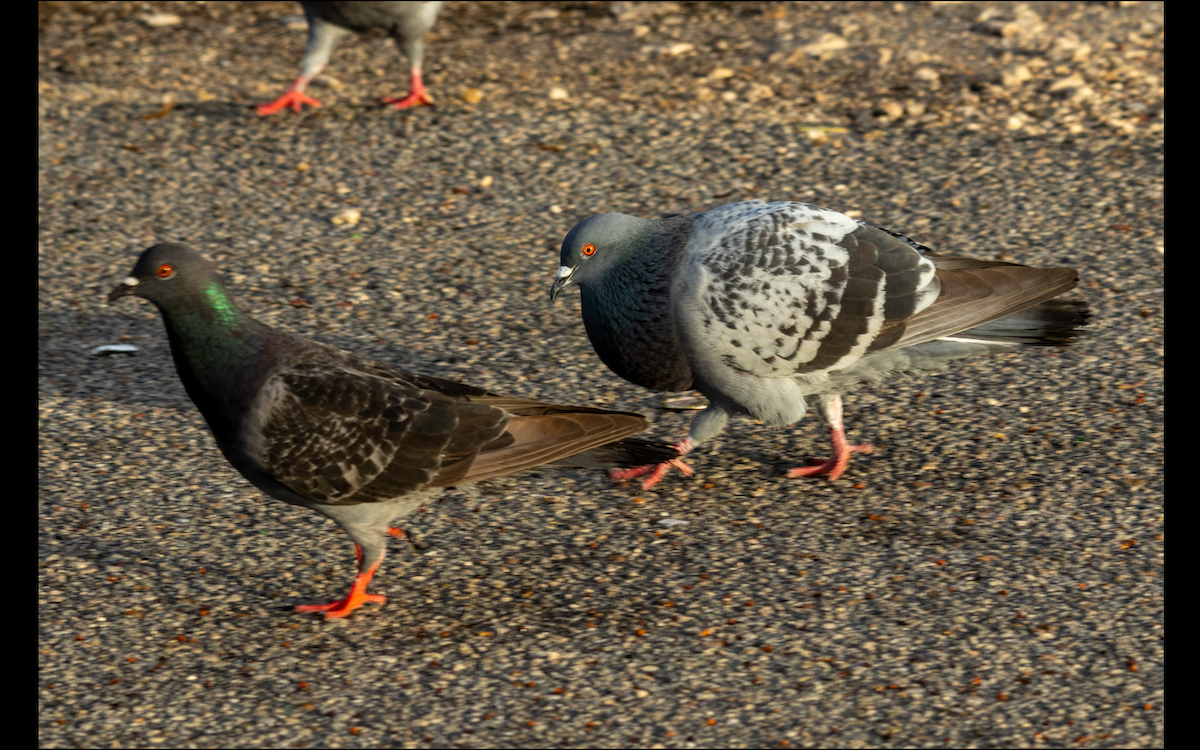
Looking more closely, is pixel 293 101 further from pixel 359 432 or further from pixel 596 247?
pixel 359 432

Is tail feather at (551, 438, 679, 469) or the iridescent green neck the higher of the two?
the iridescent green neck

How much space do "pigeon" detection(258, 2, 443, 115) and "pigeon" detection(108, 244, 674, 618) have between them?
5.10 m

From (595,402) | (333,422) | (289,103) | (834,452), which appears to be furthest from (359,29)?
(333,422)

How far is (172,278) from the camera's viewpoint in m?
4.79

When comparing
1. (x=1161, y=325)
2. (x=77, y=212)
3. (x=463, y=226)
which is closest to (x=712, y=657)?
(x=1161, y=325)

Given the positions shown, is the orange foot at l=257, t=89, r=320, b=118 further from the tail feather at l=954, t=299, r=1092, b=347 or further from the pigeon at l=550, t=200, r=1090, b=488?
the tail feather at l=954, t=299, r=1092, b=347

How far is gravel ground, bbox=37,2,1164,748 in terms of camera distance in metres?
4.57

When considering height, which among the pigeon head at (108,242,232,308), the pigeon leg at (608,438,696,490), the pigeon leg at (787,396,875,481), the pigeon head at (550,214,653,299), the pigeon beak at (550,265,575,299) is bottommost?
the pigeon leg at (608,438,696,490)

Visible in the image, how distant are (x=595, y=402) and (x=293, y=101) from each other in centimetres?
453

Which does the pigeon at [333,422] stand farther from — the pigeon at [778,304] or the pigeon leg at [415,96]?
the pigeon leg at [415,96]

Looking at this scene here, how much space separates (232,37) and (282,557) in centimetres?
689

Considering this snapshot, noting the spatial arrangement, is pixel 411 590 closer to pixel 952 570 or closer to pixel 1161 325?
pixel 952 570

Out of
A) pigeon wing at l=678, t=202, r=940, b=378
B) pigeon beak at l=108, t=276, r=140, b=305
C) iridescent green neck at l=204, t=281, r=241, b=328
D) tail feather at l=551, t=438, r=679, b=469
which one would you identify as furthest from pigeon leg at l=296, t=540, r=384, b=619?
pigeon wing at l=678, t=202, r=940, b=378

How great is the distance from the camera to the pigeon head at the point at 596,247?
18.4 ft
